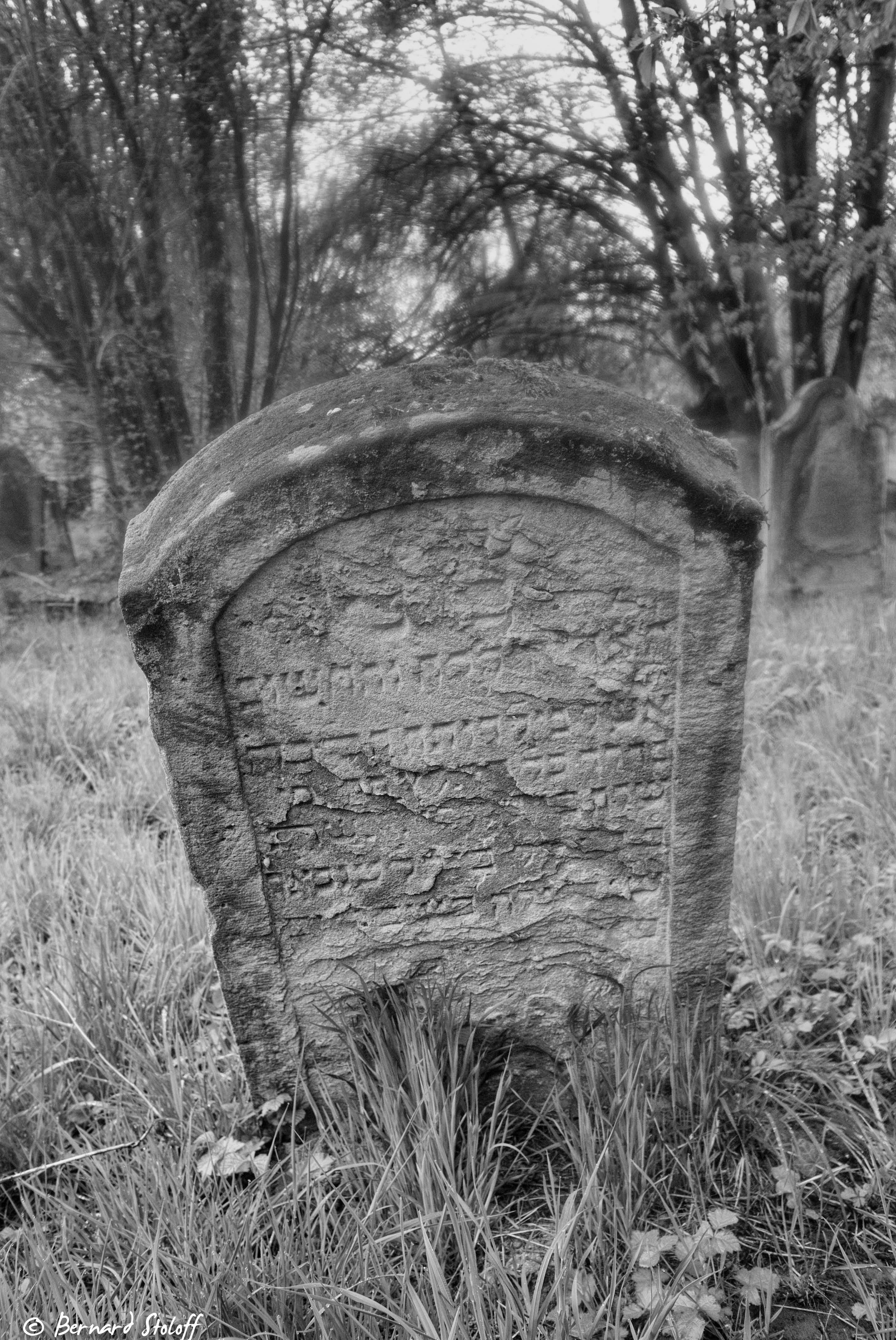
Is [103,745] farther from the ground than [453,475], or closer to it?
closer to it

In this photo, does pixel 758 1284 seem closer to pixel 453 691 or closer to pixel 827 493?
pixel 453 691

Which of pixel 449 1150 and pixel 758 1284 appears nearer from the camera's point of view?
pixel 758 1284

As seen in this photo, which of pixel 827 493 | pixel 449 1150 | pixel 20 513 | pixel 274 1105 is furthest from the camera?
pixel 20 513

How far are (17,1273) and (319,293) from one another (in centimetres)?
591

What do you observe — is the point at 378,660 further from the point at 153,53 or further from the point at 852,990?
the point at 153,53

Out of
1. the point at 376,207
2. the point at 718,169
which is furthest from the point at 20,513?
the point at 718,169

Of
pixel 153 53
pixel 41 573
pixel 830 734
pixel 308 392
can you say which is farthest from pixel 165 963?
pixel 153 53

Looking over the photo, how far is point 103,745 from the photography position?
3.36m

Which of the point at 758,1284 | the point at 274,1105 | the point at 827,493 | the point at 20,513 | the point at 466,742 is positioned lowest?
the point at 758,1284

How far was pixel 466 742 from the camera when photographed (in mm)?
1567

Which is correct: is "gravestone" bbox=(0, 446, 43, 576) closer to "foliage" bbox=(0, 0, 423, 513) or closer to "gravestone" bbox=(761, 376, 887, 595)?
"foliage" bbox=(0, 0, 423, 513)

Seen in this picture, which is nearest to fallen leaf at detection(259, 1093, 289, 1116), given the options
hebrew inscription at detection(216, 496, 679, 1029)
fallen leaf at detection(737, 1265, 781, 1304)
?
hebrew inscription at detection(216, 496, 679, 1029)

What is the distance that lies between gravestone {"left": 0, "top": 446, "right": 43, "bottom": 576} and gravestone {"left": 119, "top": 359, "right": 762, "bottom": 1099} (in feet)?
16.8

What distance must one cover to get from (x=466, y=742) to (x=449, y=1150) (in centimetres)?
67
